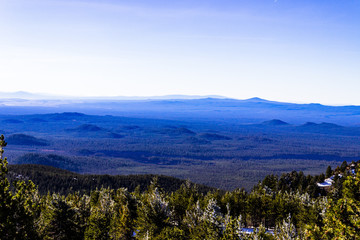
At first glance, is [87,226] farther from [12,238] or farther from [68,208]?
[12,238]

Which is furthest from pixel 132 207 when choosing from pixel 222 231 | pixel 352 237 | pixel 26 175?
pixel 26 175

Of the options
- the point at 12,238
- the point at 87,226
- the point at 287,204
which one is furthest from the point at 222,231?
the point at 287,204

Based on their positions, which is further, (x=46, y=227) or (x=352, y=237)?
(x=46, y=227)

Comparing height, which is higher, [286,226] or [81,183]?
[286,226]

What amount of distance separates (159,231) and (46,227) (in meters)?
10.8

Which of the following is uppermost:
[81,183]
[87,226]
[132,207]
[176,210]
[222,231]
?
[222,231]

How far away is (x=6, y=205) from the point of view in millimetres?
15391

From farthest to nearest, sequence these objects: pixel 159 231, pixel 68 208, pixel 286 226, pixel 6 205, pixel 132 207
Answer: pixel 132 207 < pixel 159 231 < pixel 68 208 < pixel 286 226 < pixel 6 205

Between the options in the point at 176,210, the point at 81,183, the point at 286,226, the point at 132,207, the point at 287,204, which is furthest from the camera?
the point at 81,183

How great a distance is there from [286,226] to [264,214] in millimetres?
35685

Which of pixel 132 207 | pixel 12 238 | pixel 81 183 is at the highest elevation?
pixel 12 238

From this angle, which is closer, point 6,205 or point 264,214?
point 6,205

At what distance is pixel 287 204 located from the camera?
168ft

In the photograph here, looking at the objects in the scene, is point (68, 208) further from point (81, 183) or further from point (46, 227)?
point (81, 183)
